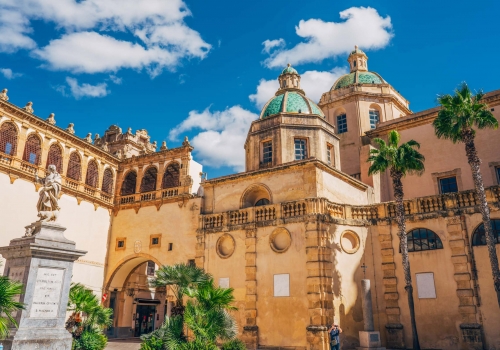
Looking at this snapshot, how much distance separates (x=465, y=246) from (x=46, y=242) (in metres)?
18.1

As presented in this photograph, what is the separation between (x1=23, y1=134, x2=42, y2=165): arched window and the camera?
26828 mm

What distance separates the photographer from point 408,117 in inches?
1128

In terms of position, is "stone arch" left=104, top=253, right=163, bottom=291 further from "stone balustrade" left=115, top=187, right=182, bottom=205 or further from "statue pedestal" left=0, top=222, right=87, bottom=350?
"statue pedestal" left=0, top=222, right=87, bottom=350

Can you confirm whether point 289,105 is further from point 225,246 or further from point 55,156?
point 55,156

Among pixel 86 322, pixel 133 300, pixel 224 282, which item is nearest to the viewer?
pixel 86 322

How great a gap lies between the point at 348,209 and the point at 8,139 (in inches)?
795

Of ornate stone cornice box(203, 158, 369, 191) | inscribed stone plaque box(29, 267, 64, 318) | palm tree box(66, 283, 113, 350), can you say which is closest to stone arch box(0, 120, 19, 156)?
ornate stone cornice box(203, 158, 369, 191)

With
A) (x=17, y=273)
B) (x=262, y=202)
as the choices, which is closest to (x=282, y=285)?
(x=262, y=202)

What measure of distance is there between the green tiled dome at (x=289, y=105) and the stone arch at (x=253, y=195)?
597 centimetres

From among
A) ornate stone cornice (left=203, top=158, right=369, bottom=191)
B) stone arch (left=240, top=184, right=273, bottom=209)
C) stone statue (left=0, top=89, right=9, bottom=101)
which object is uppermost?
stone statue (left=0, top=89, right=9, bottom=101)

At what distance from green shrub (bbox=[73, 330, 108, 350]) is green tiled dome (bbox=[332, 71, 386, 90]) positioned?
26.6 metres

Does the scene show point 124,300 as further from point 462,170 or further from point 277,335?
point 462,170

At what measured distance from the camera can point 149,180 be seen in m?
33.2

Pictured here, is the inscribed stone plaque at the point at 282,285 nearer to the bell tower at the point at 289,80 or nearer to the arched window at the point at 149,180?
the arched window at the point at 149,180
